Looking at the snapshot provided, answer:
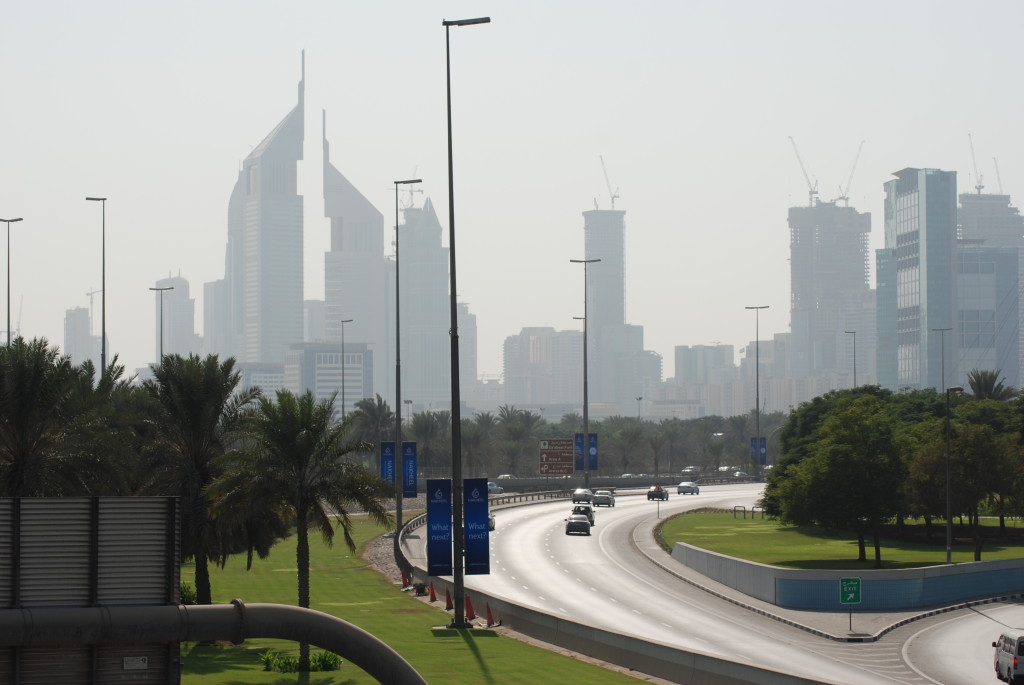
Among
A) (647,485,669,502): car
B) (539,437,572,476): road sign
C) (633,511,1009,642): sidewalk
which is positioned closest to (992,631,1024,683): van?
(633,511,1009,642): sidewalk

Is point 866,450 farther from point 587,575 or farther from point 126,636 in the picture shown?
point 126,636

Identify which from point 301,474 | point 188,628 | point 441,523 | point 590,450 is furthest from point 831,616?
point 590,450

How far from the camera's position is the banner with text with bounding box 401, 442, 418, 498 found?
59.4 m

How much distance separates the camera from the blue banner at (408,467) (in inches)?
2336

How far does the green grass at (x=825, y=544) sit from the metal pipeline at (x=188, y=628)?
1821 inches

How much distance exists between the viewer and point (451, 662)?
95.0ft

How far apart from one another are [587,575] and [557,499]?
55.7m

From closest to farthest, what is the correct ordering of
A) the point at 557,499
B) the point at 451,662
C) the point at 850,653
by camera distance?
the point at 451,662 → the point at 850,653 → the point at 557,499

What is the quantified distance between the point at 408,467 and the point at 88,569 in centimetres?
4762

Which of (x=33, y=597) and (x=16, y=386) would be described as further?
(x=16, y=386)

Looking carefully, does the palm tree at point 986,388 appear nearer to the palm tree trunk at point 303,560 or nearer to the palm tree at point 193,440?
the palm tree at point 193,440

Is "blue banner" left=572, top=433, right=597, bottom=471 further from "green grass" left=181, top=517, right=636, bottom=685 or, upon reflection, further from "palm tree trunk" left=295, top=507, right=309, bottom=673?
"palm tree trunk" left=295, top=507, right=309, bottom=673

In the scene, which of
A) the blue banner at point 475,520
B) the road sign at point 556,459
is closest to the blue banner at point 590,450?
the road sign at point 556,459

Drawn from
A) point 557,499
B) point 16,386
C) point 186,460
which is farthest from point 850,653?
point 557,499
